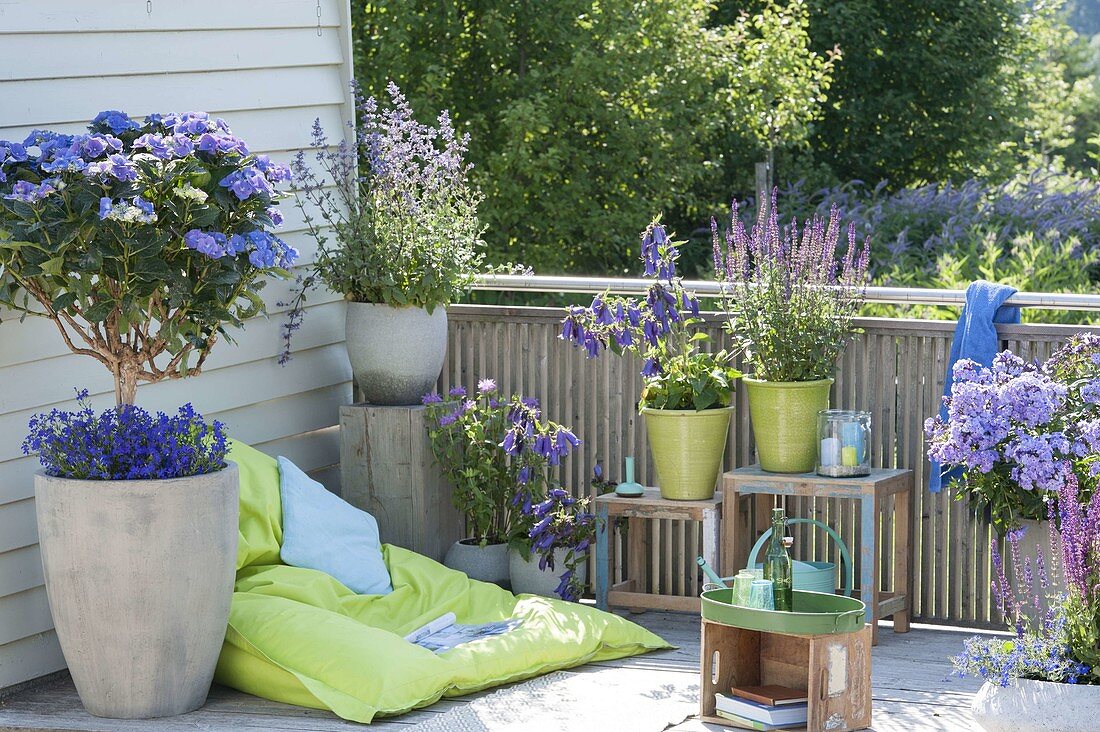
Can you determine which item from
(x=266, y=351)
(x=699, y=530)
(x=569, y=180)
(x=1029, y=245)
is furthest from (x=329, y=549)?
(x=569, y=180)

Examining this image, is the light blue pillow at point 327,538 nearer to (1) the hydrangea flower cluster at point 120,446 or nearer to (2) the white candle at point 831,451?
(1) the hydrangea flower cluster at point 120,446

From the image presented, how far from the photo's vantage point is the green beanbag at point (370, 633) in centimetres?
404

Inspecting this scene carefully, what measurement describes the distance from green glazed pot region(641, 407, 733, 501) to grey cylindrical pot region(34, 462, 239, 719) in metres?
1.39

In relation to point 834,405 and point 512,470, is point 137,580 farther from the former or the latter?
point 834,405

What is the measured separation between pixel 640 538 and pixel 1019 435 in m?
1.36

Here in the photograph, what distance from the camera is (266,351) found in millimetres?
5102

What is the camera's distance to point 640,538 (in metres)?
5.20

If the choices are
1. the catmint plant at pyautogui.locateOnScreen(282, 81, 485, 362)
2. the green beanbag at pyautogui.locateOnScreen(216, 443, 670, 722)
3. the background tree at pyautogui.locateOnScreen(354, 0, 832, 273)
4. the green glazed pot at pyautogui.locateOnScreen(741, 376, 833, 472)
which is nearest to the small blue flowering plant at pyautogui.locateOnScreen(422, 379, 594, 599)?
the green beanbag at pyautogui.locateOnScreen(216, 443, 670, 722)

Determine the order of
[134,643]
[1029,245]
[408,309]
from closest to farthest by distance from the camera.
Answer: [134,643], [408,309], [1029,245]

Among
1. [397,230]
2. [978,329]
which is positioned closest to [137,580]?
[397,230]

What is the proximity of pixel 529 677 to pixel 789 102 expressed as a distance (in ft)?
24.1

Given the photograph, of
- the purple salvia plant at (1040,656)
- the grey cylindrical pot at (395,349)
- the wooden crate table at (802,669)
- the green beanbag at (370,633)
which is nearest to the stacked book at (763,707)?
the wooden crate table at (802,669)

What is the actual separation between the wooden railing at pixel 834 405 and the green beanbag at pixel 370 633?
674 mm

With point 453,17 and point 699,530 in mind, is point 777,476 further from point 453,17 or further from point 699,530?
point 453,17
